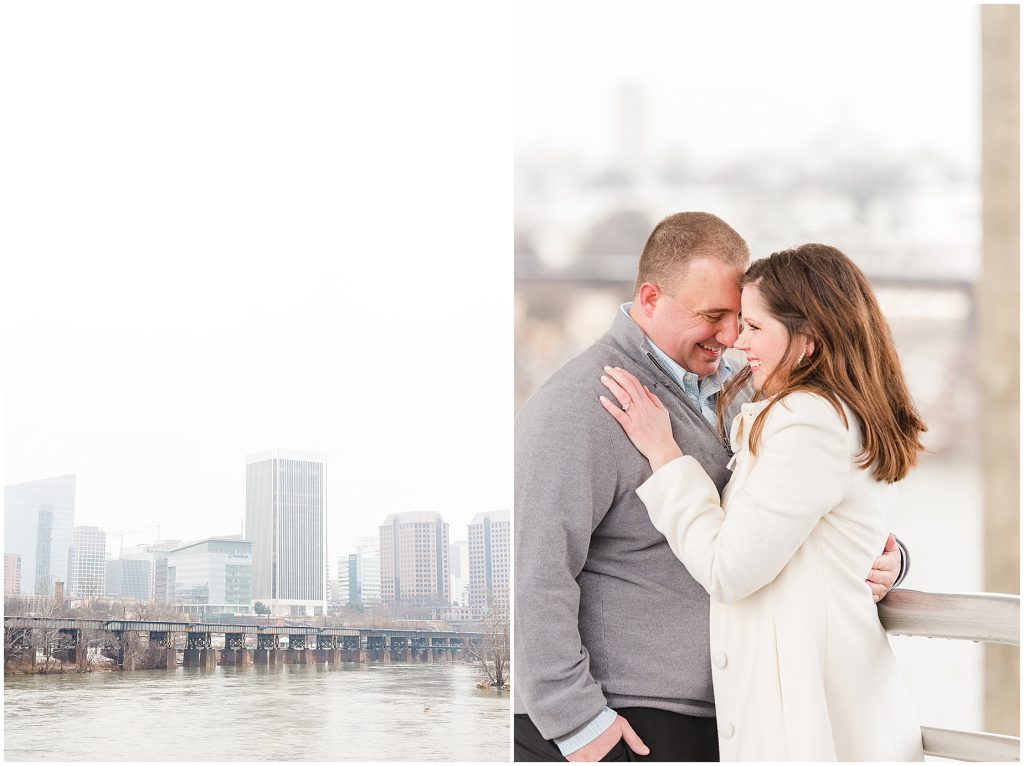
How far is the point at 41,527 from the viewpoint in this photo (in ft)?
7.29

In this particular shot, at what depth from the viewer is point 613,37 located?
261cm

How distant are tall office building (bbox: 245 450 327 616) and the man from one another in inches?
27.7

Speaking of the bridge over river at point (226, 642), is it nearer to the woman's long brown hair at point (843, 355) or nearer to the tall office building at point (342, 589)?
the tall office building at point (342, 589)

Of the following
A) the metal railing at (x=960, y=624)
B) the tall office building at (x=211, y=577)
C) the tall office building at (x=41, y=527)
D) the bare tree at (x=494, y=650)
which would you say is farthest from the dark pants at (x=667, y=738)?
the tall office building at (x=41, y=527)

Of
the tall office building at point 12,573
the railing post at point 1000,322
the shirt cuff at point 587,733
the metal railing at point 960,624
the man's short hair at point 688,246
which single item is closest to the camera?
the metal railing at point 960,624

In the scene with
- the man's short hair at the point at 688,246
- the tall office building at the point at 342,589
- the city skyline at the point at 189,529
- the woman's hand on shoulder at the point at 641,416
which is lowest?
the tall office building at the point at 342,589

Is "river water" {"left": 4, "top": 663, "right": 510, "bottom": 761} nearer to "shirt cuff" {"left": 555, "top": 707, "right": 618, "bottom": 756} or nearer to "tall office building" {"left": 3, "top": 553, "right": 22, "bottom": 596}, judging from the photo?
"tall office building" {"left": 3, "top": 553, "right": 22, "bottom": 596}

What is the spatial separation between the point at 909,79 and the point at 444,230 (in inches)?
55.3

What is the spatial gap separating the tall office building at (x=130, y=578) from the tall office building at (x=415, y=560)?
53cm

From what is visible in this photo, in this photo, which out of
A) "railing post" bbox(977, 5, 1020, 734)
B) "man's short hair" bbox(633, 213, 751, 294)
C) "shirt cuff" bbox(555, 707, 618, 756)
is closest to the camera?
"shirt cuff" bbox(555, 707, 618, 756)

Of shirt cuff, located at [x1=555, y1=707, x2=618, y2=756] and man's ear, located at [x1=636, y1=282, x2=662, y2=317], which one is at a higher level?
man's ear, located at [x1=636, y1=282, x2=662, y2=317]

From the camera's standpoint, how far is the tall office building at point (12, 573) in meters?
2.20

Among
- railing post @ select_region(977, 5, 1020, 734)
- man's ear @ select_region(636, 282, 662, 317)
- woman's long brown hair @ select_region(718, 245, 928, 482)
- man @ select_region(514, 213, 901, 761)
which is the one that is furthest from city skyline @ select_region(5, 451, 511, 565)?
railing post @ select_region(977, 5, 1020, 734)

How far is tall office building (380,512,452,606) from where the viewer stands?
227 centimetres
